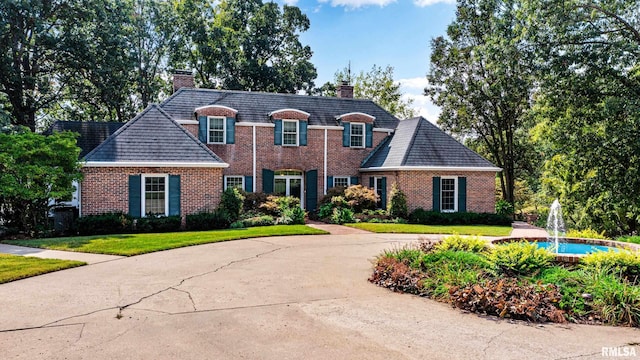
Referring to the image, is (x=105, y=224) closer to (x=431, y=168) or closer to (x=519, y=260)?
(x=519, y=260)

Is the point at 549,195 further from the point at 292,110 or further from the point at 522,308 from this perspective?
the point at 522,308

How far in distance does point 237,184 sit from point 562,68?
52.5ft

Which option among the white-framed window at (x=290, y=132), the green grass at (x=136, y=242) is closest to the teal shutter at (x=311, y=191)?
the white-framed window at (x=290, y=132)

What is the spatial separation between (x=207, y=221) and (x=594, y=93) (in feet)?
54.4

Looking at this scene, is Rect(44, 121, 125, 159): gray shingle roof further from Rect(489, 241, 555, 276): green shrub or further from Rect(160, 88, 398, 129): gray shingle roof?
Rect(489, 241, 555, 276): green shrub

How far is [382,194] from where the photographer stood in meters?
22.4

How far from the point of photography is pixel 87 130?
22.2m

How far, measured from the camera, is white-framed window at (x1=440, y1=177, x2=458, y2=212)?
21719 millimetres

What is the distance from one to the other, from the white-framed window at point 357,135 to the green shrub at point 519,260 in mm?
17084

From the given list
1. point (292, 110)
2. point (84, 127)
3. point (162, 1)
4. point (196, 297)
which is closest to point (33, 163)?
point (84, 127)

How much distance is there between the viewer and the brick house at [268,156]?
17.1 metres

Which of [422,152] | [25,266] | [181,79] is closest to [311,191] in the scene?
[422,152]

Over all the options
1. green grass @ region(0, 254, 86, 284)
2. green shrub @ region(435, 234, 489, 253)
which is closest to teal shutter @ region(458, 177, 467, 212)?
green shrub @ region(435, 234, 489, 253)

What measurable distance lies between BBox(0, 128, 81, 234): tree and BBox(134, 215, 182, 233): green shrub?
2.70 metres
